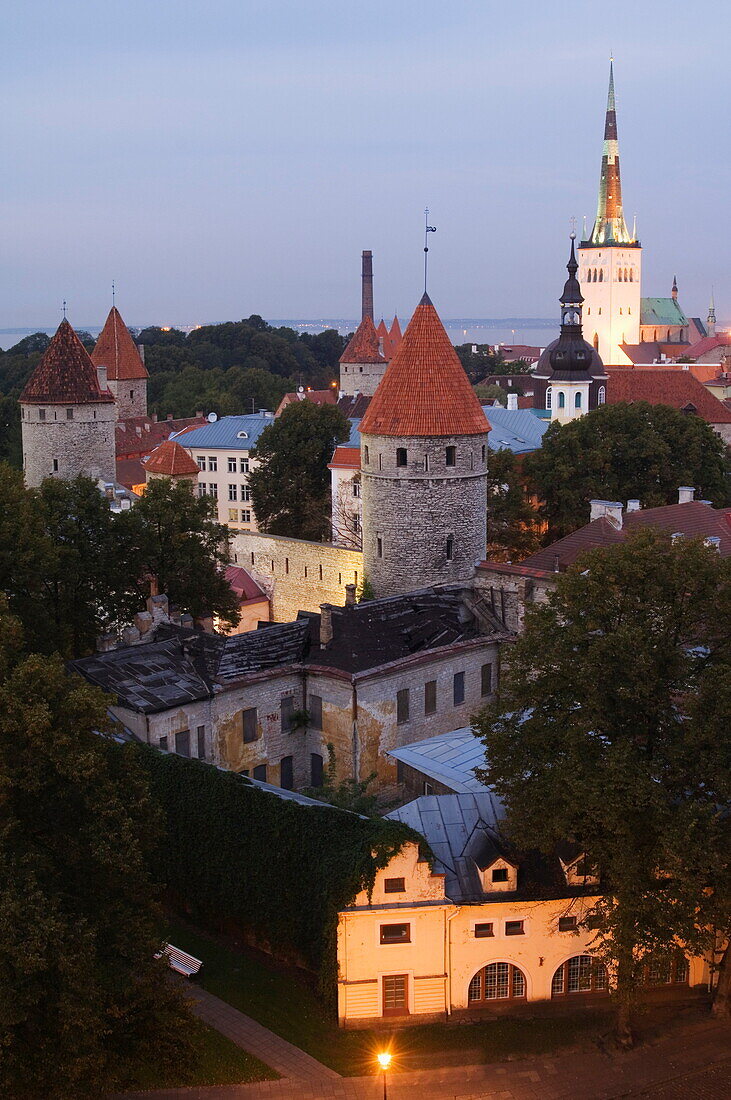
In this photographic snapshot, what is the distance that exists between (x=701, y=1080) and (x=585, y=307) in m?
129

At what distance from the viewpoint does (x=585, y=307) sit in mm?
145250

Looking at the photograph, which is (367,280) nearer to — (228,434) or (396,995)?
(228,434)

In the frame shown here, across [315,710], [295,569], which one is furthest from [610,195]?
[315,710]

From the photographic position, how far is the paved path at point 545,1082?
22.3m

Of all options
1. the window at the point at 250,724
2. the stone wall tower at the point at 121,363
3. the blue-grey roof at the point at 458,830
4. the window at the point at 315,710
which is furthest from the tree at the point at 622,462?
the stone wall tower at the point at 121,363

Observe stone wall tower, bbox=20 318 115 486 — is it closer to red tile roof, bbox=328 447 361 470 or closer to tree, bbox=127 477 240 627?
red tile roof, bbox=328 447 361 470

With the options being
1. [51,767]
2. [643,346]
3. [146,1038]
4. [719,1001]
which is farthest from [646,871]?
[643,346]

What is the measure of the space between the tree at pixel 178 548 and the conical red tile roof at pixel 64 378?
21155 millimetres

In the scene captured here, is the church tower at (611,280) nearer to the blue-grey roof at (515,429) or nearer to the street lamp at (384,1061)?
the blue-grey roof at (515,429)

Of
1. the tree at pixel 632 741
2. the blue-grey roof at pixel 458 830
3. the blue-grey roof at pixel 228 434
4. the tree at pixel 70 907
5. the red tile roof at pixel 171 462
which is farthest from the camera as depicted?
the blue-grey roof at pixel 228 434

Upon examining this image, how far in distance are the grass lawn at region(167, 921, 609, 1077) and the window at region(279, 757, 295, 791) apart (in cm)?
961

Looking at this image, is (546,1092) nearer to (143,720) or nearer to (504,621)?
(143,720)

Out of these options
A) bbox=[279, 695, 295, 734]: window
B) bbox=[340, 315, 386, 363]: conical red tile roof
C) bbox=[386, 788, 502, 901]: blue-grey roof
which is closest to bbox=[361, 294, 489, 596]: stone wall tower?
bbox=[279, 695, 295, 734]: window

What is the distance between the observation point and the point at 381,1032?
953 inches
